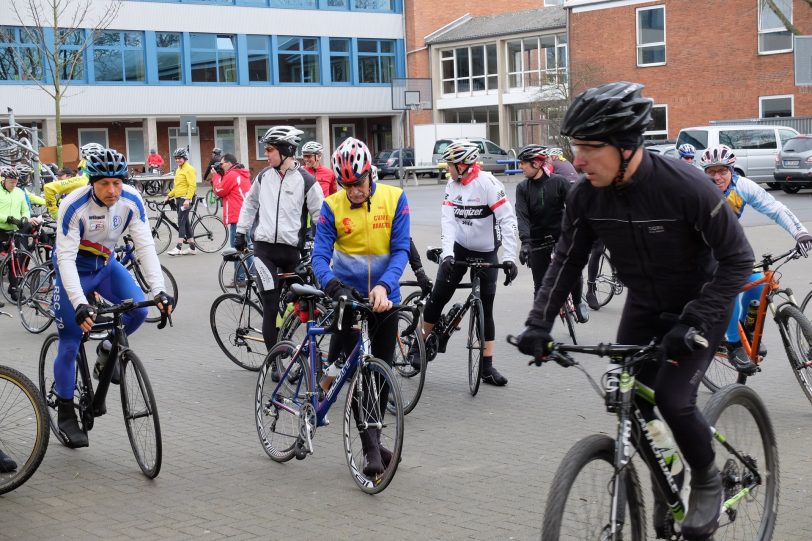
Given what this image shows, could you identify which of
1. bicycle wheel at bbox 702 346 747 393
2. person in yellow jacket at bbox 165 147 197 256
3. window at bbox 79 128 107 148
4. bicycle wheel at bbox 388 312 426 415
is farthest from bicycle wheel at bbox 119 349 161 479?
window at bbox 79 128 107 148

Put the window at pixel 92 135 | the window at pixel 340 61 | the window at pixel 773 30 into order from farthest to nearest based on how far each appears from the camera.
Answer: the window at pixel 340 61, the window at pixel 92 135, the window at pixel 773 30

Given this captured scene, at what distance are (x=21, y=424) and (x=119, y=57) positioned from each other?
49.2 meters

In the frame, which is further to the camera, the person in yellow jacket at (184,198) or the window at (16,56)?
the window at (16,56)

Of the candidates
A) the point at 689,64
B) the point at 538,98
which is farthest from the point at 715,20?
Result: the point at 538,98

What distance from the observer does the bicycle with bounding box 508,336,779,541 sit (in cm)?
356

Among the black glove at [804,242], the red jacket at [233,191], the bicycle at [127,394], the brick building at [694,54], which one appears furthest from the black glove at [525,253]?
the brick building at [694,54]

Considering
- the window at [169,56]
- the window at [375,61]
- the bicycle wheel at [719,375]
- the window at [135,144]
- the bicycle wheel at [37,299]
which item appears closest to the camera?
the bicycle wheel at [719,375]

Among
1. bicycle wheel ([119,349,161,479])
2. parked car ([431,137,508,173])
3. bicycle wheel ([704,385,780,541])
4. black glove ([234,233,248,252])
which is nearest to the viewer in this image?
bicycle wheel ([704,385,780,541])

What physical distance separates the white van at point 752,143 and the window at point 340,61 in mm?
30202

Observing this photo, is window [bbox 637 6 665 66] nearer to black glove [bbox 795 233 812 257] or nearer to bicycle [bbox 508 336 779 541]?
black glove [bbox 795 233 812 257]

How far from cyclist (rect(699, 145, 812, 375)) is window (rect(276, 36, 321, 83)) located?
51304mm

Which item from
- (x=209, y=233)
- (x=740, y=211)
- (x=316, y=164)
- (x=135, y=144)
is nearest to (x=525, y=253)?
(x=740, y=211)

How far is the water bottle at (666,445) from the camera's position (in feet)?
12.9

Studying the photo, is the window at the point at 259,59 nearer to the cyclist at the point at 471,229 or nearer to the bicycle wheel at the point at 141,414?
the cyclist at the point at 471,229
